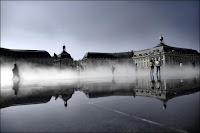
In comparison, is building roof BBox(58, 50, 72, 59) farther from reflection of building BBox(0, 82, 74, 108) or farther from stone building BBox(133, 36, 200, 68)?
reflection of building BBox(0, 82, 74, 108)

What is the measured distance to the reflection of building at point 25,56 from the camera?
87.8 metres

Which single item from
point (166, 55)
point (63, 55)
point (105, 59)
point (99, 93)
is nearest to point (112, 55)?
point (105, 59)

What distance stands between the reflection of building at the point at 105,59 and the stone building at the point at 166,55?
6.11 m

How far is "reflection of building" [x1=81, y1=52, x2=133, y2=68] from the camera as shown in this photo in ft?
356

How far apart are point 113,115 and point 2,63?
95.6 metres

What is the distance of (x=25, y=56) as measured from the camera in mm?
96250

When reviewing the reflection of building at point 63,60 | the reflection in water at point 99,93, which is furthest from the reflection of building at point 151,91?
the reflection of building at point 63,60

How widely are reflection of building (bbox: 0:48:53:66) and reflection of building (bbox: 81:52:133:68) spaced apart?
22845 mm

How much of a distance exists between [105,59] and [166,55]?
4126cm

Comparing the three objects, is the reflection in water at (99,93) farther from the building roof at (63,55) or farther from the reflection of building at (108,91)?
the building roof at (63,55)

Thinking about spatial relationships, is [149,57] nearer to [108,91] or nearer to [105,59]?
[105,59]

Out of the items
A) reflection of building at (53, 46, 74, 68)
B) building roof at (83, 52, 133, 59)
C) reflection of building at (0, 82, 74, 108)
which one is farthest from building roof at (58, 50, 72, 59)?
reflection of building at (0, 82, 74, 108)

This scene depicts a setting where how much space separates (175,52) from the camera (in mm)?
94625

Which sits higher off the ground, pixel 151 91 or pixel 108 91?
pixel 151 91
